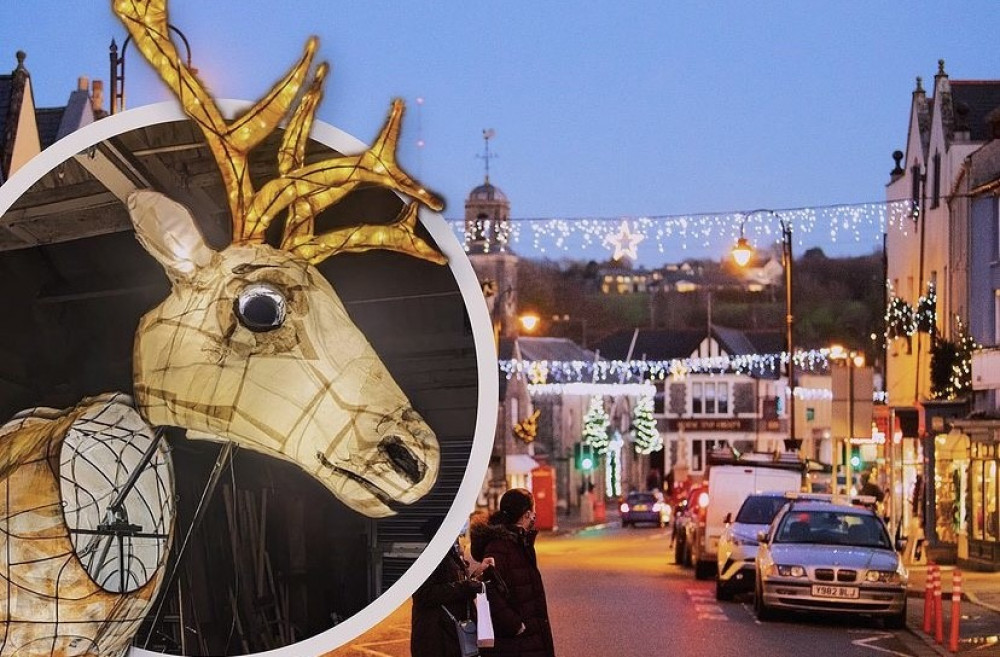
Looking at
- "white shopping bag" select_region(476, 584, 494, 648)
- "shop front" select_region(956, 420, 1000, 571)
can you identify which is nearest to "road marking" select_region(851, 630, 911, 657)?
"white shopping bag" select_region(476, 584, 494, 648)

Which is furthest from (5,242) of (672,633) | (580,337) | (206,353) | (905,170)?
(580,337)

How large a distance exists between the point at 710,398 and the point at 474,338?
113m

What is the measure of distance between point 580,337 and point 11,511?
126568 mm

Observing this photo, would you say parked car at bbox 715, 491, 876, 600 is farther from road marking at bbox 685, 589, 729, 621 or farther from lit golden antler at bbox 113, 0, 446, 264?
lit golden antler at bbox 113, 0, 446, 264

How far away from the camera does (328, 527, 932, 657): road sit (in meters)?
18.8

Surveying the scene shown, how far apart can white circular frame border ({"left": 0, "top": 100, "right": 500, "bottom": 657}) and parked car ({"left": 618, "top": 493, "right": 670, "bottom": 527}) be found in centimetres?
6999

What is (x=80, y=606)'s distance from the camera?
16.0ft

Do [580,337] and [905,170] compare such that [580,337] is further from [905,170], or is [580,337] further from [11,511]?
[11,511]

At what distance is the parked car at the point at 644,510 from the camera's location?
7475 cm

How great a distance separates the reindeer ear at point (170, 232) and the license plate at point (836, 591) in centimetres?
1825

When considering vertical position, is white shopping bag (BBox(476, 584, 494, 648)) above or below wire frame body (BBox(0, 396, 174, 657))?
below

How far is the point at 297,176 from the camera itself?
16.1ft

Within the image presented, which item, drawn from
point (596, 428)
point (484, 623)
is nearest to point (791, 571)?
point (484, 623)

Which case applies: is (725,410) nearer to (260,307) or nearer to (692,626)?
(692,626)
